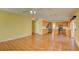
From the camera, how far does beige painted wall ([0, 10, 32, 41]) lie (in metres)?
5.96

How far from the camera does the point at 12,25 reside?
666 centimetres

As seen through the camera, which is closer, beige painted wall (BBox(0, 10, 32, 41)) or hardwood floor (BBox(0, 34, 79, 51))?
hardwood floor (BBox(0, 34, 79, 51))

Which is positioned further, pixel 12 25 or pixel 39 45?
pixel 12 25

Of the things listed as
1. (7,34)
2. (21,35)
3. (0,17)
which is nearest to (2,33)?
(7,34)

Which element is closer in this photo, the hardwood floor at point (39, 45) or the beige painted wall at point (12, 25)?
the hardwood floor at point (39, 45)

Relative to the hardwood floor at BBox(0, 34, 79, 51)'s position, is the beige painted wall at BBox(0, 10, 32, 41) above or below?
above

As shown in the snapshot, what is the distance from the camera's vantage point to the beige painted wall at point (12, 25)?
596 centimetres

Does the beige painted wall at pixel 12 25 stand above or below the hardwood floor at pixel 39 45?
above

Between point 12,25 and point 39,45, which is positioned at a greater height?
point 12,25

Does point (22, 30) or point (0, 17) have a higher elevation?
point (0, 17)
